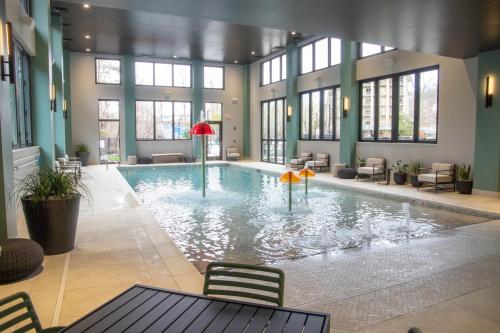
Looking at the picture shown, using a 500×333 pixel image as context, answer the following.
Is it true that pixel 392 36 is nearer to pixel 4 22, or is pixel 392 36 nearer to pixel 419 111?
pixel 419 111

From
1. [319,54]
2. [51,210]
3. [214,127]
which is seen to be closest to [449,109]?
[319,54]

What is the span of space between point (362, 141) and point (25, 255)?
1133 cm

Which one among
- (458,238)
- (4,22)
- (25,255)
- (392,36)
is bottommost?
(458,238)

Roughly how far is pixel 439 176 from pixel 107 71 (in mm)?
15479

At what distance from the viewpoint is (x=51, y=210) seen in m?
4.27

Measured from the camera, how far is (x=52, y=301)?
10.3 feet

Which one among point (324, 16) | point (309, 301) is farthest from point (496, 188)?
point (309, 301)

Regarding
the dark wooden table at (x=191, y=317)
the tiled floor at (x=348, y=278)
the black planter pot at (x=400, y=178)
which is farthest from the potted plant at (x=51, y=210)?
the black planter pot at (x=400, y=178)

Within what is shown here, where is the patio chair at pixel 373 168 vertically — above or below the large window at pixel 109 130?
below

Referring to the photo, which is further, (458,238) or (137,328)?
(458,238)

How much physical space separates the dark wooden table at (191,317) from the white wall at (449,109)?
9382mm

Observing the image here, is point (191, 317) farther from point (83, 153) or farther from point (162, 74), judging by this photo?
point (162, 74)

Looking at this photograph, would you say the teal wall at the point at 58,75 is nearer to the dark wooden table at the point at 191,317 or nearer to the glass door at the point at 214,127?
the glass door at the point at 214,127

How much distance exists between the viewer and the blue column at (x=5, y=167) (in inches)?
169
